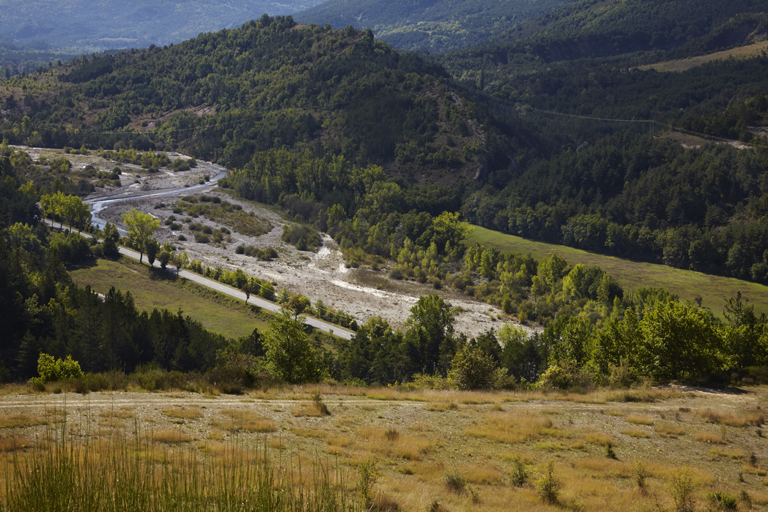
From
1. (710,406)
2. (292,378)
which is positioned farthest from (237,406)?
(710,406)

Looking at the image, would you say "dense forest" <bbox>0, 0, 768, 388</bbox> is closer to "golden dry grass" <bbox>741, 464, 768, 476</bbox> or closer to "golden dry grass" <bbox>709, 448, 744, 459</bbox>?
"golden dry grass" <bbox>709, 448, 744, 459</bbox>

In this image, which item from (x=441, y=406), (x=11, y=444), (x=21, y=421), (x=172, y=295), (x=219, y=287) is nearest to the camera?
(x=11, y=444)

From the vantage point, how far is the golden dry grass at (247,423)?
23.4m

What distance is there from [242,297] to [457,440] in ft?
226

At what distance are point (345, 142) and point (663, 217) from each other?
95.3 metres

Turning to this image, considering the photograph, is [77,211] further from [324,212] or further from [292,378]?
[292,378]

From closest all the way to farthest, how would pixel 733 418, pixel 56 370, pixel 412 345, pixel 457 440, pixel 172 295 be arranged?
pixel 457 440, pixel 733 418, pixel 56 370, pixel 412 345, pixel 172 295

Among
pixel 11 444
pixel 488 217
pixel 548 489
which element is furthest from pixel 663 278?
pixel 11 444

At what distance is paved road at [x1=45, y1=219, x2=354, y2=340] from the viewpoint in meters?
78.0

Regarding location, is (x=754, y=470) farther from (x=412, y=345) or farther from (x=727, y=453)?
(x=412, y=345)

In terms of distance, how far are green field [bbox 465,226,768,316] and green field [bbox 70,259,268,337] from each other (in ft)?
181

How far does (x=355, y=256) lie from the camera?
373 ft

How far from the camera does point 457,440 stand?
25938 millimetres

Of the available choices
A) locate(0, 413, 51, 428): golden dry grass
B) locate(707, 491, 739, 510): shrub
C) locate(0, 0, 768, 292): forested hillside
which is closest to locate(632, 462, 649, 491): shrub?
locate(707, 491, 739, 510): shrub
